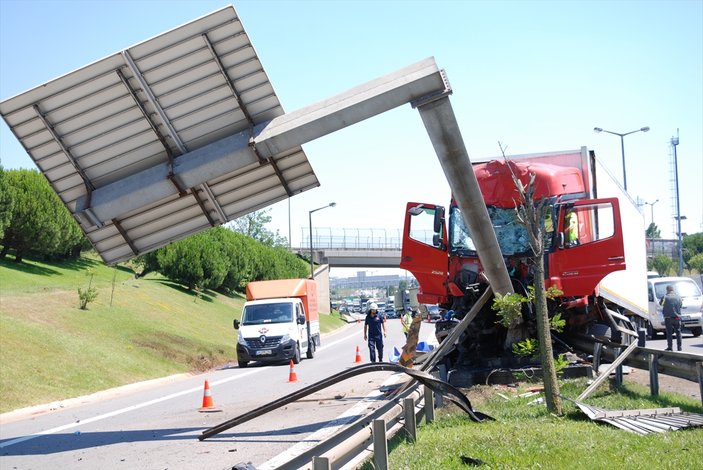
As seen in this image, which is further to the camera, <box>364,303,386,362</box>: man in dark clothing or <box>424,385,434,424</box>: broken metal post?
<box>364,303,386,362</box>: man in dark clothing

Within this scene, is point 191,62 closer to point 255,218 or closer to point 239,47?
point 239,47

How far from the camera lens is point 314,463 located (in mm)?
5316

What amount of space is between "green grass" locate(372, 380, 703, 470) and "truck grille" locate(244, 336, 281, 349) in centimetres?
1775

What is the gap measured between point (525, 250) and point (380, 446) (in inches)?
326

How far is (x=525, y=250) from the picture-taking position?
14.4 m

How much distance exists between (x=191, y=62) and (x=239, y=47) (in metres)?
0.75

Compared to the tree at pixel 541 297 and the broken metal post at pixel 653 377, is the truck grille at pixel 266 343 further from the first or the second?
the tree at pixel 541 297

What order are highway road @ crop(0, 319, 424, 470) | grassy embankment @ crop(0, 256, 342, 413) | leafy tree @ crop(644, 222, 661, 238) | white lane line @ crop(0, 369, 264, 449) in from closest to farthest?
highway road @ crop(0, 319, 424, 470), white lane line @ crop(0, 369, 264, 449), grassy embankment @ crop(0, 256, 342, 413), leafy tree @ crop(644, 222, 661, 238)

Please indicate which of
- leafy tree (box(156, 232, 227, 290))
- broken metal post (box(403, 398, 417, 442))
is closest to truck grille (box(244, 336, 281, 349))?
broken metal post (box(403, 398, 417, 442))

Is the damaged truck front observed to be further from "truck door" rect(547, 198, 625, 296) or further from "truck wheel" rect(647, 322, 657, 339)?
"truck wheel" rect(647, 322, 657, 339)

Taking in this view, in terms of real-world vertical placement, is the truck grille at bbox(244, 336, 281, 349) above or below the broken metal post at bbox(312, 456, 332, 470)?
below

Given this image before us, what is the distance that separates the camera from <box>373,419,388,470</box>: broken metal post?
671cm

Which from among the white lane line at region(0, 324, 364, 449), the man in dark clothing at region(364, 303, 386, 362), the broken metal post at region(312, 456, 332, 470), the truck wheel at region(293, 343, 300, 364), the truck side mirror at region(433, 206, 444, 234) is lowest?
the truck wheel at region(293, 343, 300, 364)

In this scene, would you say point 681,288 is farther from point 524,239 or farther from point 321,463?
point 321,463
